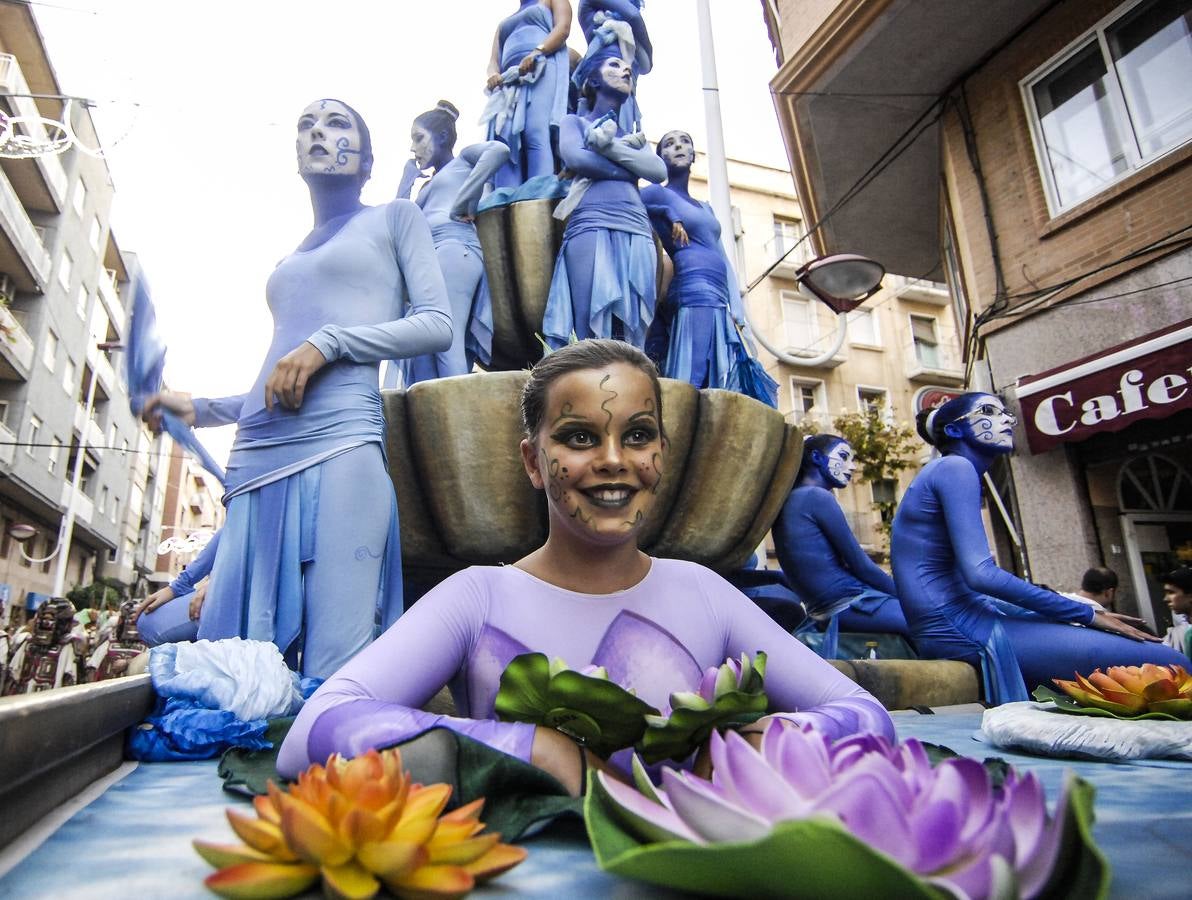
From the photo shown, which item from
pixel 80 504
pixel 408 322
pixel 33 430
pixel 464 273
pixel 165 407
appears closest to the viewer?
pixel 408 322

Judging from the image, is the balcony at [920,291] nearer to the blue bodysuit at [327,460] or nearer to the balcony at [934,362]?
the balcony at [934,362]

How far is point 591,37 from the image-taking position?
509 centimetres

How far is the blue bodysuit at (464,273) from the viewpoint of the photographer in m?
4.14

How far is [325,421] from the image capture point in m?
2.65

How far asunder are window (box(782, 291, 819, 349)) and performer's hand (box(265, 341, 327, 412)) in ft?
83.8

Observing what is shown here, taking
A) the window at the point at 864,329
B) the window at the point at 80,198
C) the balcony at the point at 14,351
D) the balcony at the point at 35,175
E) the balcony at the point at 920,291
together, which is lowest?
the balcony at the point at 14,351

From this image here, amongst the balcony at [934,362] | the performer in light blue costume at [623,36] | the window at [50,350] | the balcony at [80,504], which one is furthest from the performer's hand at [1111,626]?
the balcony at [80,504]

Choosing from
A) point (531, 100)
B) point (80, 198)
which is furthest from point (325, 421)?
point (80, 198)

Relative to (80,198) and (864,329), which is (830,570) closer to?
(864,329)

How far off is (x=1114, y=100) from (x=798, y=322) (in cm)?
1881

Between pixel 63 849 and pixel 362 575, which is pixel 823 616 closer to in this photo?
pixel 362 575

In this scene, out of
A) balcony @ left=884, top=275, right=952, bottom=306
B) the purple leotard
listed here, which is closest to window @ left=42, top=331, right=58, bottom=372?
balcony @ left=884, top=275, right=952, bottom=306

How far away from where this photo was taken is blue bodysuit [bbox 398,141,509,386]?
13.6ft

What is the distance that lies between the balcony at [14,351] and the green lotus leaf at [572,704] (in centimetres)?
2171
